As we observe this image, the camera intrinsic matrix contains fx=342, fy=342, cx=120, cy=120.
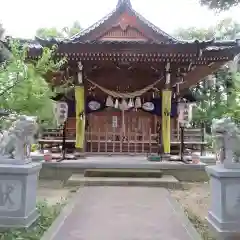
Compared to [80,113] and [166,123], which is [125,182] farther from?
[80,113]

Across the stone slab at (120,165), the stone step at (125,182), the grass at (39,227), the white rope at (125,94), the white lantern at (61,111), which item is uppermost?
the white rope at (125,94)

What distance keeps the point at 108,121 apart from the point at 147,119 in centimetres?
150

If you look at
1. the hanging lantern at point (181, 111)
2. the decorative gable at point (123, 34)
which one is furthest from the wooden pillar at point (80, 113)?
the hanging lantern at point (181, 111)

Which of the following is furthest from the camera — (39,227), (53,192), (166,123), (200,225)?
(166,123)

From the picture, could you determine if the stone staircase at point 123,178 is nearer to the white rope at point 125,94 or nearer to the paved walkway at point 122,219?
the paved walkway at point 122,219

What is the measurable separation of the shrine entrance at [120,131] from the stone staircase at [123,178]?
3.10 meters

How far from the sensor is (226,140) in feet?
16.3

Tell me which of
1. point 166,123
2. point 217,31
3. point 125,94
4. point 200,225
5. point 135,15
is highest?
point 217,31

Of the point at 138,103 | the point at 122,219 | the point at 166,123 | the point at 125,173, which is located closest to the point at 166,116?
the point at 166,123

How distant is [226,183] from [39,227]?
9.13 feet

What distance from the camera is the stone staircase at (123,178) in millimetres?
8805

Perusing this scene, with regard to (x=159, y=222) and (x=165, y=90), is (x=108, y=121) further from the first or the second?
(x=159, y=222)

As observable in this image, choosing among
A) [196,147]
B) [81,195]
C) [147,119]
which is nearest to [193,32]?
[196,147]

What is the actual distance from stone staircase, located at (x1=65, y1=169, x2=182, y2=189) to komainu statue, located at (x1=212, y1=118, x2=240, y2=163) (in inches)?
157
